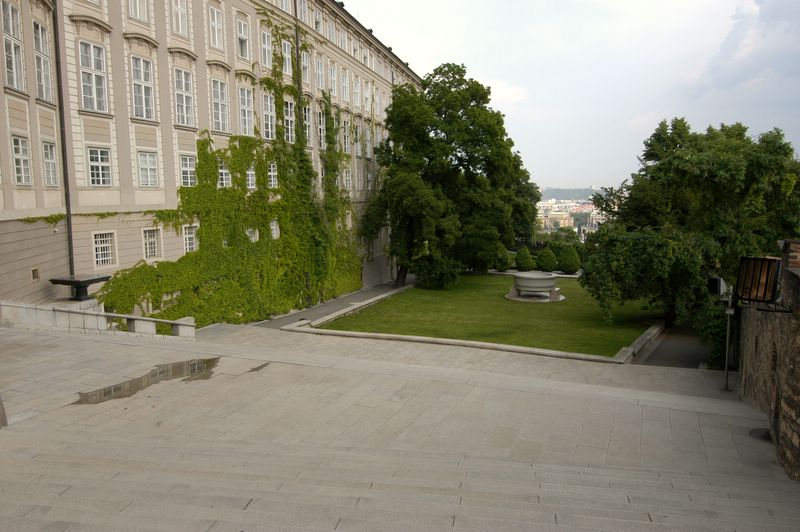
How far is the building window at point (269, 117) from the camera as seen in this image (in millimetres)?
28031

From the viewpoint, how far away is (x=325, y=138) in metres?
33.6

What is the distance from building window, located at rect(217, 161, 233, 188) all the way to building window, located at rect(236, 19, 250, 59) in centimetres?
528

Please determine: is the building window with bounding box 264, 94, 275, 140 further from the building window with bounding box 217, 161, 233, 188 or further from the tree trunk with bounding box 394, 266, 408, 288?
the tree trunk with bounding box 394, 266, 408, 288

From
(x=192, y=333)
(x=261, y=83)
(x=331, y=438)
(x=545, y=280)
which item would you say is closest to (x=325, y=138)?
(x=261, y=83)

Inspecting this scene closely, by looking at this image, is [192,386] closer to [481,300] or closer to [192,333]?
[192,333]

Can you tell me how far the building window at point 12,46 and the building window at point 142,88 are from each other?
5033mm

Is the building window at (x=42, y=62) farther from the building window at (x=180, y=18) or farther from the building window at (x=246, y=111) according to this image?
the building window at (x=246, y=111)

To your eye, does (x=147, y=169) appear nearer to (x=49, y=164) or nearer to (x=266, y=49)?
(x=49, y=164)

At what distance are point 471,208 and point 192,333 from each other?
23290 mm

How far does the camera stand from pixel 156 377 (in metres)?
12.3

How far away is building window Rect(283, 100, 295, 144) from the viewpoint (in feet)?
96.1

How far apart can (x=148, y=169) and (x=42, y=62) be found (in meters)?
5.10

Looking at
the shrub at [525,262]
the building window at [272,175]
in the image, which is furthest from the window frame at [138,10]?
the shrub at [525,262]

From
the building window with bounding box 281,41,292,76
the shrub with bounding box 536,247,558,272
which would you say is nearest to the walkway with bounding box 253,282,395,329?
the building window with bounding box 281,41,292,76
